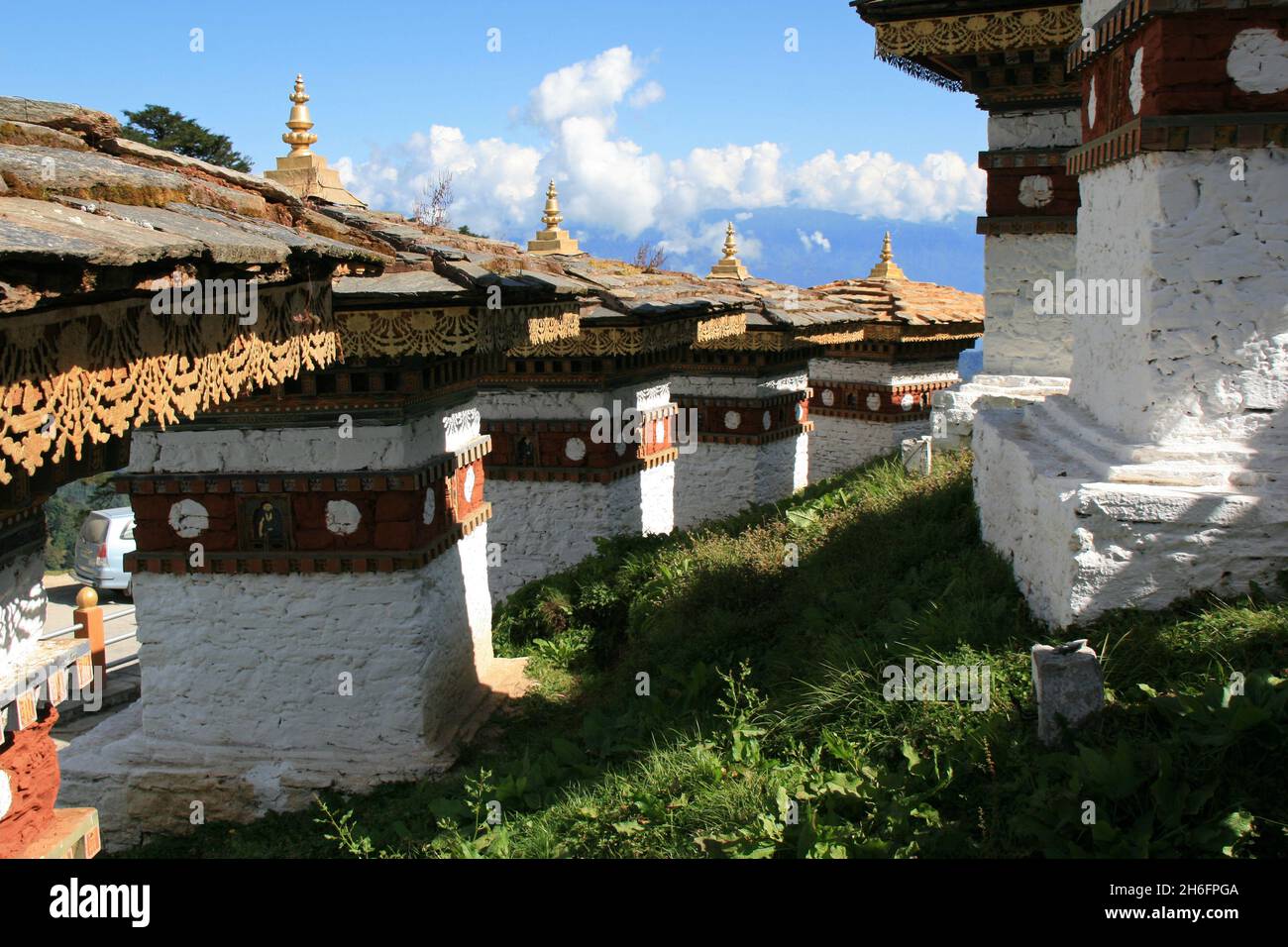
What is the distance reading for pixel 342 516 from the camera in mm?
6473

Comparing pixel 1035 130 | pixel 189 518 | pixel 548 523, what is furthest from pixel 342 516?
pixel 1035 130

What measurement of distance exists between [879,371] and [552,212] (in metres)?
5.79

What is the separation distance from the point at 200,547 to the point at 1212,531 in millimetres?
5405

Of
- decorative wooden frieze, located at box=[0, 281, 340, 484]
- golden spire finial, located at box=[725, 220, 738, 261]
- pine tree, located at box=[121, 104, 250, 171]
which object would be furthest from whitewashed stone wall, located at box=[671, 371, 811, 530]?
pine tree, located at box=[121, 104, 250, 171]

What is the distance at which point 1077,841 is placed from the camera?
3.72 m

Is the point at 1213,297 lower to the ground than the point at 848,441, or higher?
higher

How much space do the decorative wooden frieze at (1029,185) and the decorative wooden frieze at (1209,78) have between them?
402cm

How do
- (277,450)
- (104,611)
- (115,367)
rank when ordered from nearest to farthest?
(115,367) → (277,450) → (104,611)

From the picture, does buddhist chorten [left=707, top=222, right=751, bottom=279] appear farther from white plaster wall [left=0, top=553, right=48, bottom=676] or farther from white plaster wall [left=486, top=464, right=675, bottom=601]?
white plaster wall [left=0, top=553, right=48, bottom=676]

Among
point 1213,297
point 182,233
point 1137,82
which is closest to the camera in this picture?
point 182,233

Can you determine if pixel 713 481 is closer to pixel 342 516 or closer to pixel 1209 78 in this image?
pixel 342 516

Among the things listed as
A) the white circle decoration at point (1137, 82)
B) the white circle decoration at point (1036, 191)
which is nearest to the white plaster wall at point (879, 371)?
the white circle decoration at point (1036, 191)

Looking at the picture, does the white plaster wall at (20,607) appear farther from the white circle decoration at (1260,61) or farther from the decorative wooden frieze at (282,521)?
the white circle decoration at (1260,61)
